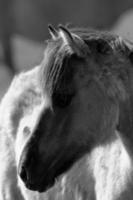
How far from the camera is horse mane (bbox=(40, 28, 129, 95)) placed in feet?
14.2

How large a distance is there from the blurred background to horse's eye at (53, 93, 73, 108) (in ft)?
27.3

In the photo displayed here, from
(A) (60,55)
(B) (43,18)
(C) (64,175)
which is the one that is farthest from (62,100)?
(B) (43,18)

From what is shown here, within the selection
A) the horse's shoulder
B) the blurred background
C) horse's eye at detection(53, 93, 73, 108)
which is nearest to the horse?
horse's eye at detection(53, 93, 73, 108)

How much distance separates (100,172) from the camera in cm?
471

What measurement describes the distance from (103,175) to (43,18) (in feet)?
27.6

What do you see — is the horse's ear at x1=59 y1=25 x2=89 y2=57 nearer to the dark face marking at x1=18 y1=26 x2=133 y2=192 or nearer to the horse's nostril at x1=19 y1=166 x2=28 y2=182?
the dark face marking at x1=18 y1=26 x2=133 y2=192

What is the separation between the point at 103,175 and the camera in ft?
15.3

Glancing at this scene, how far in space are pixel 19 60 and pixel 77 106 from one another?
27.7 ft

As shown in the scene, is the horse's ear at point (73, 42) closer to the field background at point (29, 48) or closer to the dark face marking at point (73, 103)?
the dark face marking at point (73, 103)

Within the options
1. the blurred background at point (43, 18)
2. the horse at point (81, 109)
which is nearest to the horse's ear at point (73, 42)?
the horse at point (81, 109)

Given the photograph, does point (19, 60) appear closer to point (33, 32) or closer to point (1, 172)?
point (33, 32)

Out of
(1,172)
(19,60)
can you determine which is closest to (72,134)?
(1,172)

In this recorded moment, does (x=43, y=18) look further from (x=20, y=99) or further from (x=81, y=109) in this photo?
(x=81, y=109)

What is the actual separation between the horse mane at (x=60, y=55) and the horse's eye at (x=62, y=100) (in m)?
0.04
